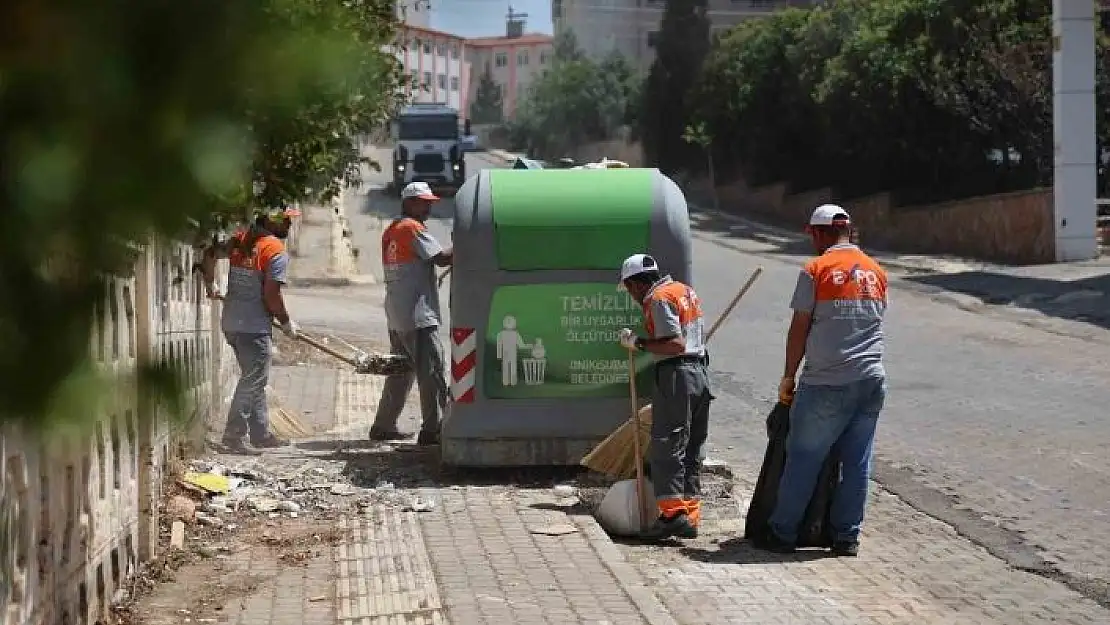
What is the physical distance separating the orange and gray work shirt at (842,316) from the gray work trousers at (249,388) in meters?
4.26

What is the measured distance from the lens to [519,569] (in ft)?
23.0

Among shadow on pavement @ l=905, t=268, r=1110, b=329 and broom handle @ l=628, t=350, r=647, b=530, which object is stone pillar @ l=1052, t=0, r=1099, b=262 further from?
broom handle @ l=628, t=350, r=647, b=530

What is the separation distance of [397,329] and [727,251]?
2431cm

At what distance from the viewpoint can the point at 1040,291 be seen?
22.8m

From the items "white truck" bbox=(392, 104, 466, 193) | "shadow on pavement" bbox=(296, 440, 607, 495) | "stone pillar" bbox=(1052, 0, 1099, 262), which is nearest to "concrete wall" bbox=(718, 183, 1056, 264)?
"stone pillar" bbox=(1052, 0, 1099, 262)

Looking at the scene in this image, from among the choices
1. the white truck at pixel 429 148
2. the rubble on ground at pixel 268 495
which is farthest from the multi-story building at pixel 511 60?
the rubble on ground at pixel 268 495

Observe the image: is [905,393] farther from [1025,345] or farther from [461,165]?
[461,165]

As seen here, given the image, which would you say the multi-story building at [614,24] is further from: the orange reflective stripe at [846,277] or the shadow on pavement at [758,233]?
the orange reflective stripe at [846,277]

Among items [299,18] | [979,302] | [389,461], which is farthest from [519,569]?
[979,302]

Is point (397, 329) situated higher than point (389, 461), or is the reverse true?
point (397, 329)

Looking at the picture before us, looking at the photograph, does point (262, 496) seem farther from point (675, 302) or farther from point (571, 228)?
point (675, 302)

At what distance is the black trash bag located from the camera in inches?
310

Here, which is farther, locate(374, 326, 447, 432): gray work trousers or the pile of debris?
locate(374, 326, 447, 432): gray work trousers

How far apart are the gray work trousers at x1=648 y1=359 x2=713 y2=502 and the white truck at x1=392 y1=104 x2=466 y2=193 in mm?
41499
